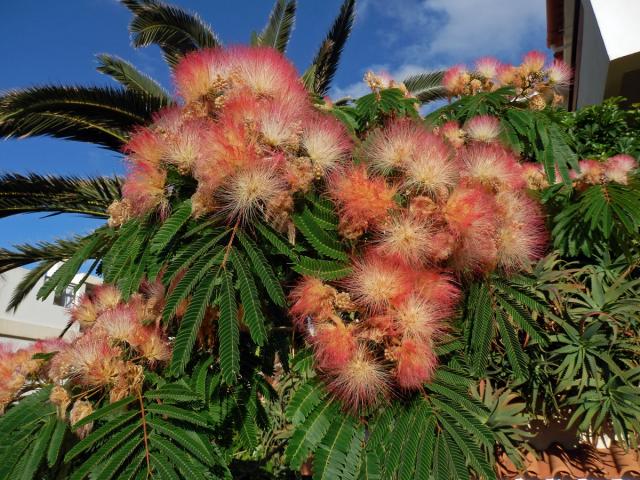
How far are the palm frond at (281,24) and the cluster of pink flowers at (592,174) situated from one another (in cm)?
522

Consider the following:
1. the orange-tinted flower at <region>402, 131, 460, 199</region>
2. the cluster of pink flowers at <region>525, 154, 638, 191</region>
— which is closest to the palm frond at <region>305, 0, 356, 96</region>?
the cluster of pink flowers at <region>525, 154, 638, 191</region>

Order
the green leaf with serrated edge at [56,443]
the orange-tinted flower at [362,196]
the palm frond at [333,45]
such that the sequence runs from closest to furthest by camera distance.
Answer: the orange-tinted flower at [362,196]
the green leaf with serrated edge at [56,443]
the palm frond at [333,45]

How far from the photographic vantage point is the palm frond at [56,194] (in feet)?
17.7

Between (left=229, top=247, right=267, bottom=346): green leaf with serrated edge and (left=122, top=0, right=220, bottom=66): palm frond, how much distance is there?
5037 millimetres

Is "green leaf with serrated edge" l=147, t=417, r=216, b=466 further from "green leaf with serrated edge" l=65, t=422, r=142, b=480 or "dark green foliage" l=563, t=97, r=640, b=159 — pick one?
"dark green foliage" l=563, t=97, r=640, b=159

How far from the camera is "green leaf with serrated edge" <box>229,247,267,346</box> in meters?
1.69

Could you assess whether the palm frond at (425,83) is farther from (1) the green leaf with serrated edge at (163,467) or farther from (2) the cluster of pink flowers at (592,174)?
(1) the green leaf with serrated edge at (163,467)

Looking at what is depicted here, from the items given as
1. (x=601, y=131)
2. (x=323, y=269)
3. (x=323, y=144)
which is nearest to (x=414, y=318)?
(x=323, y=269)

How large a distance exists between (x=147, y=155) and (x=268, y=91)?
515mm

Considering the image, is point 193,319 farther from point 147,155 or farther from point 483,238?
point 483,238

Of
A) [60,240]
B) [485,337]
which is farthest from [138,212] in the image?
[60,240]

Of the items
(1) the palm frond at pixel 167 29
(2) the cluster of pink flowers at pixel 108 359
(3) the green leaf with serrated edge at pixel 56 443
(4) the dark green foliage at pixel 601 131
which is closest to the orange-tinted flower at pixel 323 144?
(2) the cluster of pink flowers at pixel 108 359

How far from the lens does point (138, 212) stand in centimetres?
200

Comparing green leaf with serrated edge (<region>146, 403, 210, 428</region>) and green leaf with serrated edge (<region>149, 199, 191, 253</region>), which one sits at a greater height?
green leaf with serrated edge (<region>149, 199, 191, 253</region>)
